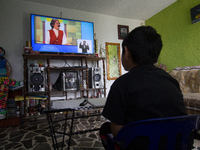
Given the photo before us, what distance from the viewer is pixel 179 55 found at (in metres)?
3.59

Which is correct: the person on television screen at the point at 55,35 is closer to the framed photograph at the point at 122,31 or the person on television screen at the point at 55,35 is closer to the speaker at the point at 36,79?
the speaker at the point at 36,79

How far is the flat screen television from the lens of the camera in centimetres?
299

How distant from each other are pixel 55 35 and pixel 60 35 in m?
0.12

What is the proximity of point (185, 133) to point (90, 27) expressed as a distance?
339cm

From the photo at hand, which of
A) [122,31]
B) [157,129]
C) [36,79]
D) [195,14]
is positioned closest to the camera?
[157,129]

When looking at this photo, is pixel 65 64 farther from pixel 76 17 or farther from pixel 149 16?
pixel 149 16

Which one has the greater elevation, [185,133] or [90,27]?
[90,27]

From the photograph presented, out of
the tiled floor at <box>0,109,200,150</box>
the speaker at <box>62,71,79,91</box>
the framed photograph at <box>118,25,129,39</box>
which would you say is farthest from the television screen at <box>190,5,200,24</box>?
the speaker at <box>62,71,79,91</box>

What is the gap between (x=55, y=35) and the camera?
3.16 m

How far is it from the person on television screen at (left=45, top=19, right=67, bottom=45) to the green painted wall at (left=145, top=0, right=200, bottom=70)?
2.97m

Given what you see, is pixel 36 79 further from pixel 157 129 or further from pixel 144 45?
pixel 157 129

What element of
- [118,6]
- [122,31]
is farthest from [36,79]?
[122,31]

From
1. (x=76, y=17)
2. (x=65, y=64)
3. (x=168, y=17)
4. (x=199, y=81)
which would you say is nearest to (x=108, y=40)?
(x=76, y=17)

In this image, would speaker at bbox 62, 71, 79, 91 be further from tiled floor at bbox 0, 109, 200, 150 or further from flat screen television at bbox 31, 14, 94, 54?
tiled floor at bbox 0, 109, 200, 150
